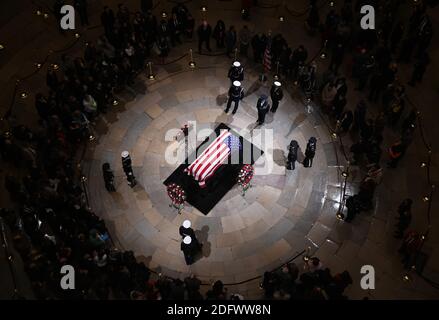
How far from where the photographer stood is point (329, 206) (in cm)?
1934

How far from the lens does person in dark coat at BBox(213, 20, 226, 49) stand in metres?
22.8

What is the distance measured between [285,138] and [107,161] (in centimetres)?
694

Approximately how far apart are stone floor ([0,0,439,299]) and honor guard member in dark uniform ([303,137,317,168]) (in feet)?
→ 0.98

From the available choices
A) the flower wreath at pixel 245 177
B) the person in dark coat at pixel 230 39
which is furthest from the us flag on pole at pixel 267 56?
the flower wreath at pixel 245 177

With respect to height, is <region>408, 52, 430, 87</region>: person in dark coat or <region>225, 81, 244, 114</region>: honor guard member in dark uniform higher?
<region>408, 52, 430, 87</region>: person in dark coat

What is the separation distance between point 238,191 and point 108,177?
4.68 m

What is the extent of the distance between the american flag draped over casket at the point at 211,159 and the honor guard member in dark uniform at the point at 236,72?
357cm

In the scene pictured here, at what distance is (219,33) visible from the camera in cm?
2302

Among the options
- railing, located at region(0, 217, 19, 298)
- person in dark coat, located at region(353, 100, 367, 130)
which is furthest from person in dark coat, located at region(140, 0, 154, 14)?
railing, located at region(0, 217, 19, 298)

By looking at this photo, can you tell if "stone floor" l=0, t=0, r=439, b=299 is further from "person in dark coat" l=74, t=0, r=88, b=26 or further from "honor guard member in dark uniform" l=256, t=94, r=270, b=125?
"person in dark coat" l=74, t=0, r=88, b=26

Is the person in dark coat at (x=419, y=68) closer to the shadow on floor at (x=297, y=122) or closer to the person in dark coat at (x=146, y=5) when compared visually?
the shadow on floor at (x=297, y=122)

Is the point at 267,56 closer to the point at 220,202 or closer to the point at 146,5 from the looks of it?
the point at 146,5

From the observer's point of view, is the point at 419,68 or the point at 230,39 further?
the point at 230,39

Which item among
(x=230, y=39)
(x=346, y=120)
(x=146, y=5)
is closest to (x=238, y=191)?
(x=346, y=120)
